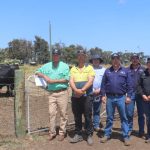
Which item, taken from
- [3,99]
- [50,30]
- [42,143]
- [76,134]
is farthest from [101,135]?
[50,30]

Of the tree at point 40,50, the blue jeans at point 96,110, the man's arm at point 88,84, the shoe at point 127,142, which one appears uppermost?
the tree at point 40,50

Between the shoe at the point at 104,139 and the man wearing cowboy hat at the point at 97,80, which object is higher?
the man wearing cowboy hat at the point at 97,80

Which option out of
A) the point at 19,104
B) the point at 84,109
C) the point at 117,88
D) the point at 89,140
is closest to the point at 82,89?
the point at 84,109

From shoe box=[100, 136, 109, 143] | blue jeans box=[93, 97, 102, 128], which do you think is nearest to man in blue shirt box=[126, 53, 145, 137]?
shoe box=[100, 136, 109, 143]

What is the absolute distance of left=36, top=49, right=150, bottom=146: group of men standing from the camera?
768 centimetres

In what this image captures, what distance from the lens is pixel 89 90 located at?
7.77 meters

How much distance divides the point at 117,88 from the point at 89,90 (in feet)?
1.81

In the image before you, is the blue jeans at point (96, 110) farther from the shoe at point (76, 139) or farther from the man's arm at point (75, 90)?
the man's arm at point (75, 90)

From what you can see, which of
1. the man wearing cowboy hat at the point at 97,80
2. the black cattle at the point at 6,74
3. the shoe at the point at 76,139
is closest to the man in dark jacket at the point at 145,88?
the man wearing cowboy hat at the point at 97,80

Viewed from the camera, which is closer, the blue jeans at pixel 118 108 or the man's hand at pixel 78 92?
the man's hand at pixel 78 92

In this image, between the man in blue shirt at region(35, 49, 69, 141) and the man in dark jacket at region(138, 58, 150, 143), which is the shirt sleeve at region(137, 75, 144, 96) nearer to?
the man in dark jacket at region(138, 58, 150, 143)

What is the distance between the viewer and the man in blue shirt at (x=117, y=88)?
7.65 meters

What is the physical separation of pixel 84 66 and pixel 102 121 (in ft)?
8.42

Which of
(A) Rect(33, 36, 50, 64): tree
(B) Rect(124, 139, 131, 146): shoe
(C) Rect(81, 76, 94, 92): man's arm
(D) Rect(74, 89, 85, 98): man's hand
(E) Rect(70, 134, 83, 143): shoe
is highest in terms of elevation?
(A) Rect(33, 36, 50, 64): tree
